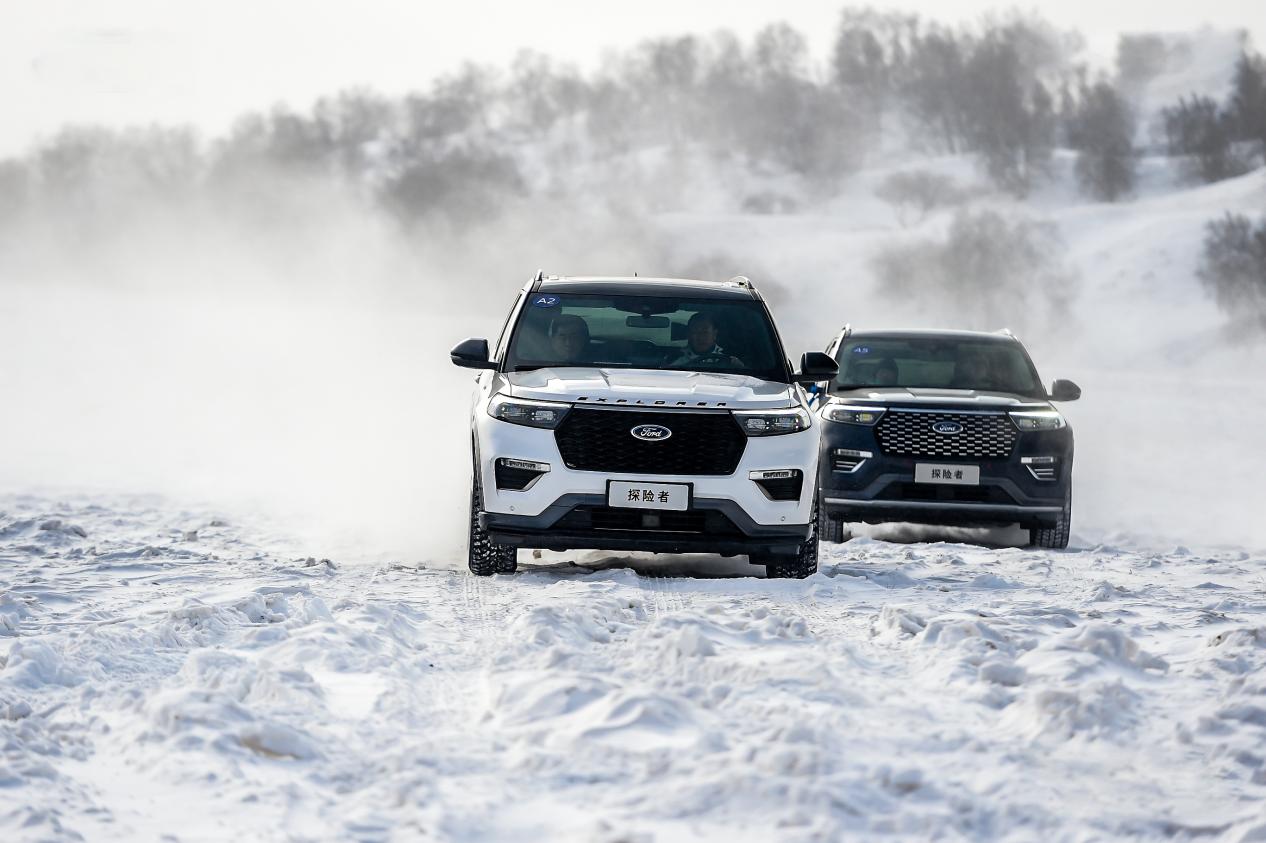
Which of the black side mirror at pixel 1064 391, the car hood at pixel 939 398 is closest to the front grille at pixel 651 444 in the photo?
the car hood at pixel 939 398

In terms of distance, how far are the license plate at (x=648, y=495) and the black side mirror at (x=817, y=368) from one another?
4.41ft

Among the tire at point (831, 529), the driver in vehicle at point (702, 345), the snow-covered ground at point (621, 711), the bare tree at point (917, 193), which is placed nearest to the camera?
the snow-covered ground at point (621, 711)

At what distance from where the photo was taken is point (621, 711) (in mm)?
5352

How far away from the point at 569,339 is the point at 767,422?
1530 mm

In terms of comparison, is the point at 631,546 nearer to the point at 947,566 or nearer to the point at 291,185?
the point at 947,566

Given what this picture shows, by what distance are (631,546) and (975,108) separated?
11191cm

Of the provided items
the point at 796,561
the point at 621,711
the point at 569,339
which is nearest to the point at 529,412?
the point at 569,339

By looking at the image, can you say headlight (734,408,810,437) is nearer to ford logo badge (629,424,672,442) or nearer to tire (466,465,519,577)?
ford logo badge (629,424,672,442)

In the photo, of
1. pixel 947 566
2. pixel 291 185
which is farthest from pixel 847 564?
pixel 291 185

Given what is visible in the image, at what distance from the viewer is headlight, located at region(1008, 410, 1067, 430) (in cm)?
1134

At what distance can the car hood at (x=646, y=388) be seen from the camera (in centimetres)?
859

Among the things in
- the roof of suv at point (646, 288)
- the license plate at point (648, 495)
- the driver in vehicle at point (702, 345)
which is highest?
the roof of suv at point (646, 288)

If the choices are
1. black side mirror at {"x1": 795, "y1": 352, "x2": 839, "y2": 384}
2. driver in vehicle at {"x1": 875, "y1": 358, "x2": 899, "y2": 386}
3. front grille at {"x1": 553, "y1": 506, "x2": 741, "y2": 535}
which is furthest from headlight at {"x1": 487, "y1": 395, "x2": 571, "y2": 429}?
driver in vehicle at {"x1": 875, "y1": 358, "x2": 899, "y2": 386}

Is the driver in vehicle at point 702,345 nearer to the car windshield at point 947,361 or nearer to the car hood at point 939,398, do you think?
the car hood at point 939,398
